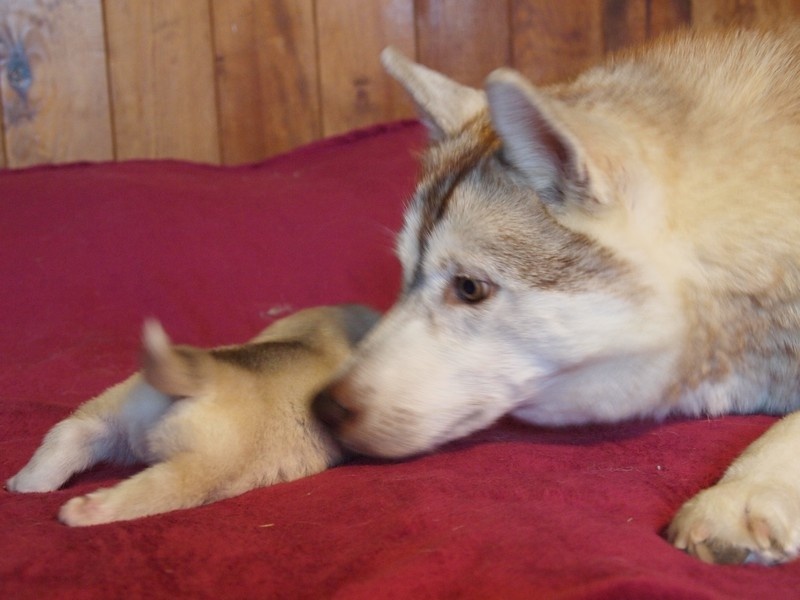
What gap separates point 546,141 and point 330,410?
1.53 ft

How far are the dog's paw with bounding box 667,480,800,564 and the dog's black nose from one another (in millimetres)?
446

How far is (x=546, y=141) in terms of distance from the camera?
1175 mm

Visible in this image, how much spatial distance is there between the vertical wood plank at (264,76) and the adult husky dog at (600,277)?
155 cm

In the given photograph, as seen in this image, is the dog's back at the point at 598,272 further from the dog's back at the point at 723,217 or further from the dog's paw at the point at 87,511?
the dog's paw at the point at 87,511

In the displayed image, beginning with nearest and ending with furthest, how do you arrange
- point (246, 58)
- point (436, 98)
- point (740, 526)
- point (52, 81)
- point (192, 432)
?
point (740, 526)
point (192, 432)
point (436, 98)
point (52, 81)
point (246, 58)

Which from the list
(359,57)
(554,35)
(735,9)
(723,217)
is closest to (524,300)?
(723,217)

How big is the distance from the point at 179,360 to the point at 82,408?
0.88 ft

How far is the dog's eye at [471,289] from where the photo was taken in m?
1.25

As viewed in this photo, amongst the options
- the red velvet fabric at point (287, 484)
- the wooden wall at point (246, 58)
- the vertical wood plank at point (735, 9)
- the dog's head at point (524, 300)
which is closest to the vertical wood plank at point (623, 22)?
the wooden wall at point (246, 58)

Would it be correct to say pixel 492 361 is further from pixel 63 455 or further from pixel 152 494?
pixel 63 455

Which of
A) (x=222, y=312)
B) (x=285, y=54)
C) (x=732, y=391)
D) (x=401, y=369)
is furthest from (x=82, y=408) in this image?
(x=285, y=54)

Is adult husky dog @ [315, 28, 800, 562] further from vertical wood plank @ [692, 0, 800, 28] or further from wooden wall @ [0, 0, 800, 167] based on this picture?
vertical wood plank @ [692, 0, 800, 28]

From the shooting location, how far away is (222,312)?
2.05 m

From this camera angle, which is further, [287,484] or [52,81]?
[52,81]
